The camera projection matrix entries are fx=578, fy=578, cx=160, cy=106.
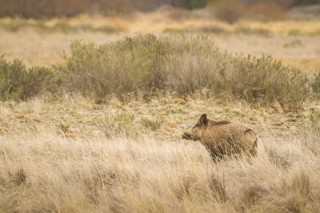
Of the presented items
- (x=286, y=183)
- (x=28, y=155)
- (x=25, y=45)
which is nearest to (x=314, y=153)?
(x=286, y=183)

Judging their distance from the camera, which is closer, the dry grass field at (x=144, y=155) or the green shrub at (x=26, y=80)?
the dry grass field at (x=144, y=155)

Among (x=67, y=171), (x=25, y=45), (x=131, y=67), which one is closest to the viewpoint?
(x=67, y=171)

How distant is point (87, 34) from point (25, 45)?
17.3 feet

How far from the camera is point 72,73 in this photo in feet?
39.8

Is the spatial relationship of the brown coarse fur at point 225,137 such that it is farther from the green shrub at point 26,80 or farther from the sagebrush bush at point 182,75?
the green shrub at point 26,80

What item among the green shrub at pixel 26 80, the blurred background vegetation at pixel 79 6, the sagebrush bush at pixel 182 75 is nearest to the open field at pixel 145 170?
the sagebrush bush at pixel 182 75

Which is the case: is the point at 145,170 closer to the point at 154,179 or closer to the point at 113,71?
the point at 154,179

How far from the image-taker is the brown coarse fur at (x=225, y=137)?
6.41 m

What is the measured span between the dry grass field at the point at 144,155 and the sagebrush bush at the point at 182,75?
3.1 inches

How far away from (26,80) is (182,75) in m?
3.23

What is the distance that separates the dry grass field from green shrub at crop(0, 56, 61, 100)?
238 mm

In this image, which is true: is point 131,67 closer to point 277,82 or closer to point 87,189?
point 277,82

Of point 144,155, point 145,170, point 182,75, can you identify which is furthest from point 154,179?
point 182,75

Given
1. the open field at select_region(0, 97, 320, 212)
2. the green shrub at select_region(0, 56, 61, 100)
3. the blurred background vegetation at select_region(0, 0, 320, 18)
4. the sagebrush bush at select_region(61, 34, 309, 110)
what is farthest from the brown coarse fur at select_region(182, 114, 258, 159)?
the blurred background vegetation at select_region(0, 0, 320, 18)
